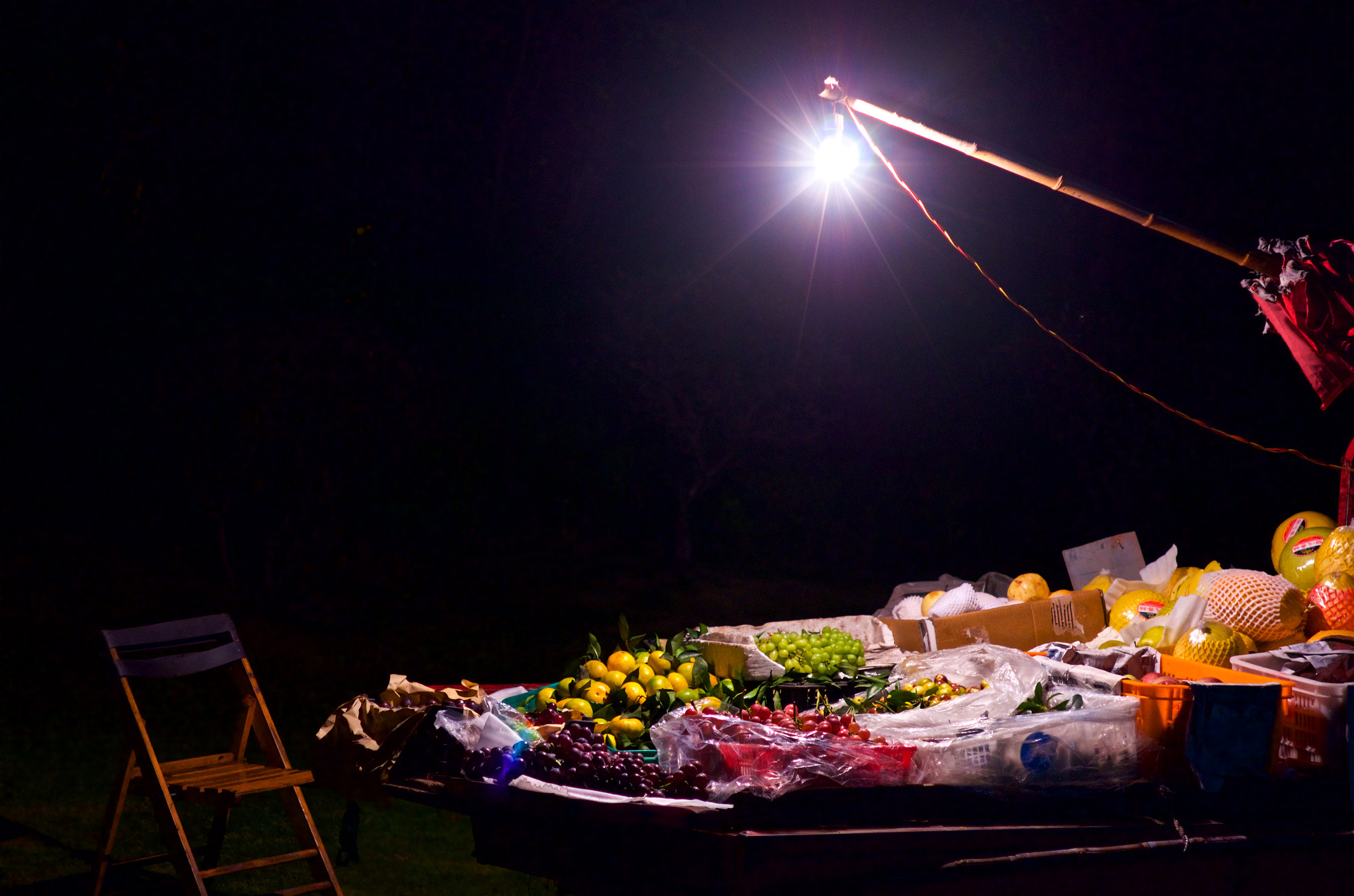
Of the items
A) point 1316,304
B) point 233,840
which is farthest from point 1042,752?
point 233,840

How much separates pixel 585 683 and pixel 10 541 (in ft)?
44.7

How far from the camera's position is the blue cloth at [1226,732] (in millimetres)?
2766

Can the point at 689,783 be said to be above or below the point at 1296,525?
below

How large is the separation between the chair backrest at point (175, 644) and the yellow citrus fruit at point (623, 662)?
140 centimetres

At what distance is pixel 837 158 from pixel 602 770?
2903mm

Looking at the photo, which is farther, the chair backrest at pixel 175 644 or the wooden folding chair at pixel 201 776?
the chair backrest at pixel 175 644

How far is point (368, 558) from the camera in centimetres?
1434

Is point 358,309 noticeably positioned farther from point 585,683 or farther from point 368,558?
point 585,683

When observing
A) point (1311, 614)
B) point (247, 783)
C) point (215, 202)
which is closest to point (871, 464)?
point (215, 202)

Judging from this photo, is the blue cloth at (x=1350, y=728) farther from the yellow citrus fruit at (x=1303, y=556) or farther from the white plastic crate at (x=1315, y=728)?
the yellow citrus fruit at (x=1303, y=556)

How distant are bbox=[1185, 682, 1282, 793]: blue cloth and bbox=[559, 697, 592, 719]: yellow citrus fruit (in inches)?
A: 74.5

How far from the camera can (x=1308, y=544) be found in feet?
14.8

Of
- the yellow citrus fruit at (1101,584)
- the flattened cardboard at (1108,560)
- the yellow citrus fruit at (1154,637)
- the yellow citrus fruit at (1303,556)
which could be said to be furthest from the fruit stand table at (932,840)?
the flattened cardboard at (1108,560)

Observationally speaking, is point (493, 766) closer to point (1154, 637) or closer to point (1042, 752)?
point (1042, 752)
